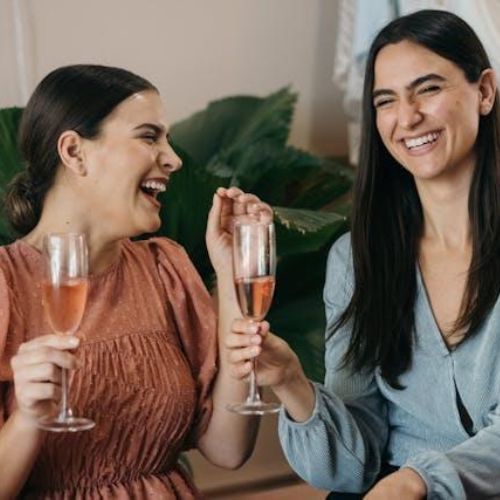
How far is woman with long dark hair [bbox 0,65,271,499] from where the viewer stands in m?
1.90

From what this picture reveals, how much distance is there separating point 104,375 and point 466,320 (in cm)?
61

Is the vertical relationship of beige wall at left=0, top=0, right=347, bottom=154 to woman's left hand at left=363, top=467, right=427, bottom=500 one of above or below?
A: above

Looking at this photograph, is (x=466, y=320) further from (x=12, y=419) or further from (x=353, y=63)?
(x=353, y=63)

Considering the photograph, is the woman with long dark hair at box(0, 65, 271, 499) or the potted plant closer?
the woman with long dark hair at box(0, 65, 271, 499)

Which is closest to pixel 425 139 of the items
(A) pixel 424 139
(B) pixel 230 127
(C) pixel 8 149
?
(A) pixel 424 139

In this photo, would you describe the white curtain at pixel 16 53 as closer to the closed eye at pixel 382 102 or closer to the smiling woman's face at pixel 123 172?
the smiling woman's face at pixel 123 172

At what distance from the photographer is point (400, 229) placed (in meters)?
2.08

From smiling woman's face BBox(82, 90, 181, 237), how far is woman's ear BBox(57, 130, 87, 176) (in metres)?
0.01

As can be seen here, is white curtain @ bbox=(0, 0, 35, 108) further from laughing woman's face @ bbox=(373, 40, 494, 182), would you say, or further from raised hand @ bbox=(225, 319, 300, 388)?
raised hand @ bbox=(225, 319, 300, 388)

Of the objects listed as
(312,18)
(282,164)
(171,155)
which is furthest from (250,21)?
(171,155)

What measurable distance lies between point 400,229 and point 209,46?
1571 millimetres

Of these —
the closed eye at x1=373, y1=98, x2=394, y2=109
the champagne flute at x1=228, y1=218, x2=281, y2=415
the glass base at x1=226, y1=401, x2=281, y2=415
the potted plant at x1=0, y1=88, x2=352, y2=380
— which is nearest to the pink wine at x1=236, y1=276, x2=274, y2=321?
the champagne flute at x1=228, y1=218, x2=281, y2=415

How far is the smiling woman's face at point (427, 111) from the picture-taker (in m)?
1.96

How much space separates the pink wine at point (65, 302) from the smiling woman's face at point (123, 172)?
13.4 inches
